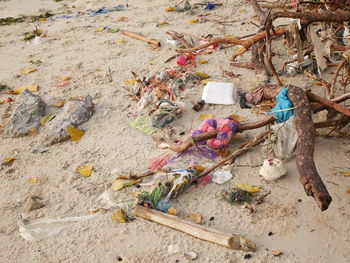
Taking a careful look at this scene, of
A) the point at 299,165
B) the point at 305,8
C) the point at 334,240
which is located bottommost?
the point at 334,240

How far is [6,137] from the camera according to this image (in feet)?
11.3

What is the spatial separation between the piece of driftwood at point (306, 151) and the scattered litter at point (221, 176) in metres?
0.53

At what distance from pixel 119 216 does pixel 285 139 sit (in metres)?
1.15

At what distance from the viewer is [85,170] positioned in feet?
9.41

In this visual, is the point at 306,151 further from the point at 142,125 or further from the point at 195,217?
the point at 142,125

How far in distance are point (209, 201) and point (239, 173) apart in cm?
32

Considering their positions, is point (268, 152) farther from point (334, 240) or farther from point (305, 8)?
point (305, 8)

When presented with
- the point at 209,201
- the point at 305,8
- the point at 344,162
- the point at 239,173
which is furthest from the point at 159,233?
the point at 305,8

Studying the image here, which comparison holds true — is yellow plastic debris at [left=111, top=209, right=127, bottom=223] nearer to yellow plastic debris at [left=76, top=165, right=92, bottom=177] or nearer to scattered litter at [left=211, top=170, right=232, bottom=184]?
yellow plastic debris at [left=76, top=165, right=92, bottom=177]

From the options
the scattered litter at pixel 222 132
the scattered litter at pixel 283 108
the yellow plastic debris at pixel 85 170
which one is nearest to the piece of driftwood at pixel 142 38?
the scattered litter at pixel 222 132

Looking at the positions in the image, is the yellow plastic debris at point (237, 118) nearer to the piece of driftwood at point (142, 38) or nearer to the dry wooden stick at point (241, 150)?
the dry wooden stick at point (241, 150)

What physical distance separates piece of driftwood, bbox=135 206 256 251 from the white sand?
0.04 metres

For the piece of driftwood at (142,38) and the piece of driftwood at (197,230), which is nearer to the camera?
the piece of driftwood at (197,230)

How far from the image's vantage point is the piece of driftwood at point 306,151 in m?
1.94
